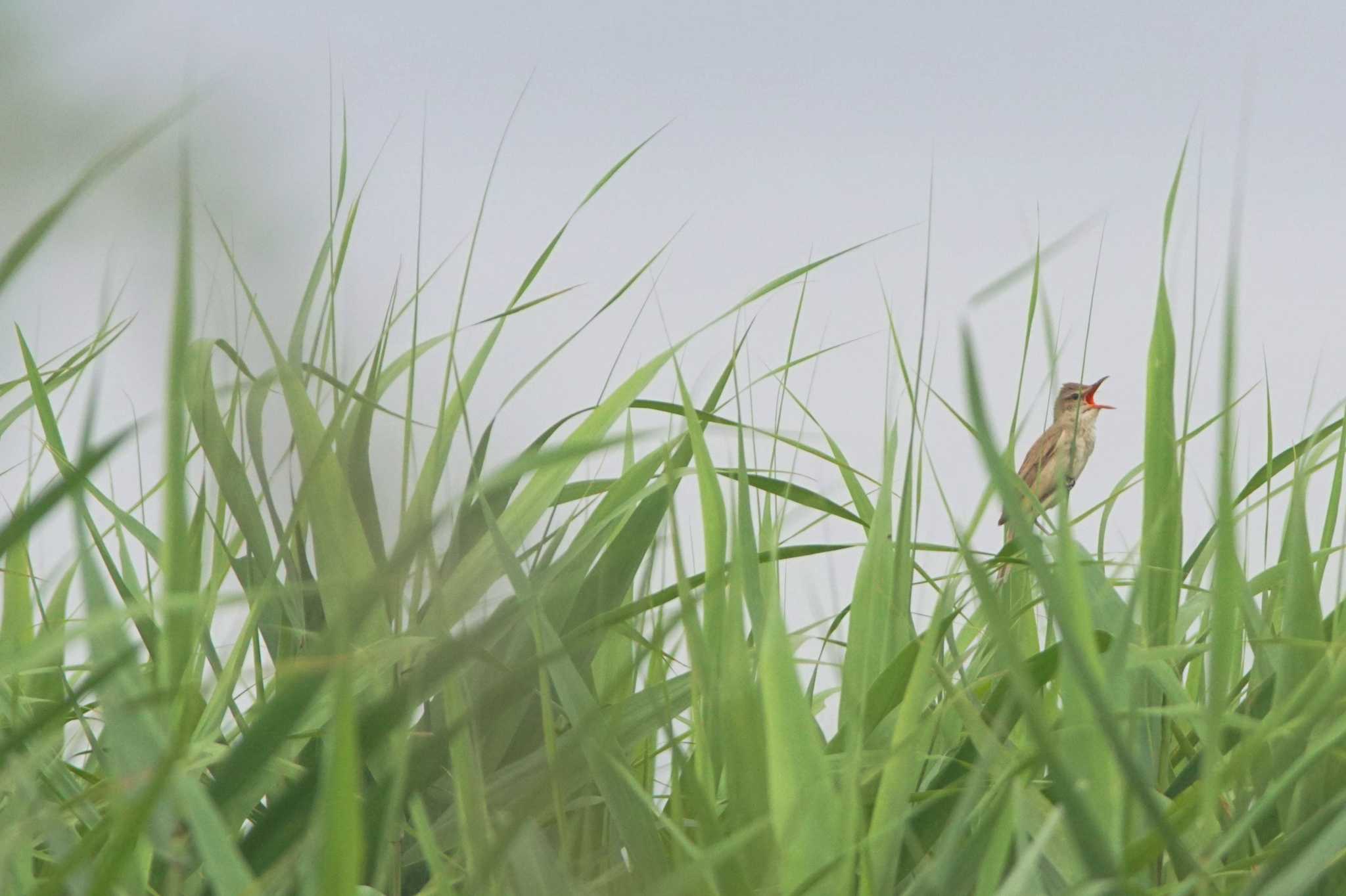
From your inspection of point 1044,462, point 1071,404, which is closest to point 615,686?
point 1044,462

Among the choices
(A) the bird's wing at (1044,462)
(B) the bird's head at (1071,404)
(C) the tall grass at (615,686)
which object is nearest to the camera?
(C) the tall grass at (615,686)

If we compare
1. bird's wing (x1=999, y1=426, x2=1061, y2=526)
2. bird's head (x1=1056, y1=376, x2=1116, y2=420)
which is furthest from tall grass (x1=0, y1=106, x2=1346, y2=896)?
bird's head (x1=1056, y1=376, x2=1116, y2=420)

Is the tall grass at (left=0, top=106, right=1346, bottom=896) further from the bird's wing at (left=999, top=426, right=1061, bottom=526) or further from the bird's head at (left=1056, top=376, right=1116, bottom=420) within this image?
the bird's head at (left=1056, top=376, right=1116, bottom=420)

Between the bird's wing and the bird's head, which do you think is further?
the bird's head

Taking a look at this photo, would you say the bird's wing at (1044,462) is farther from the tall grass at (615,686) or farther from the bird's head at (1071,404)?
the tall grass at (615,686)

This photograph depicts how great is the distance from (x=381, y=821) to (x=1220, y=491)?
38 centimetres

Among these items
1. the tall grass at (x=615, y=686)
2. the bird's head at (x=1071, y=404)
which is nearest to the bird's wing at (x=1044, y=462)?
the bird's head at (x=1071, y=404)

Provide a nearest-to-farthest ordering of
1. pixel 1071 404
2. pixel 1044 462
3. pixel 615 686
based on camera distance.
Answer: pixel 615 686 → pixel 1044 462 → pixel 1071 404

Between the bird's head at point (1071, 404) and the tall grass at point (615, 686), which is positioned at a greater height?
the bird's head at point (1071, 404)

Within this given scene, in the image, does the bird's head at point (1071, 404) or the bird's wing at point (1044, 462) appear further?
the bird's head at point (1071, 404)

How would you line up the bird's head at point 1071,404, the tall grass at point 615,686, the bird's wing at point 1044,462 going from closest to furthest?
the tall grass at point 615,686 < the bird's wing at point 1044,462 < the bird's head at point 1071,404

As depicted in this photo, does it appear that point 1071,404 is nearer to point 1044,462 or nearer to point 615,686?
point 1044,462

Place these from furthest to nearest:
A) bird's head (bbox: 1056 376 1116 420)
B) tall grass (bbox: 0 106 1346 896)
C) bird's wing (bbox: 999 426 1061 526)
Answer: bird's head (bbox: 1056 376 1116 420) < bird's wing (bbox: 999 426 1061 526) < tall grass (bbox: 0 106 1346 896)

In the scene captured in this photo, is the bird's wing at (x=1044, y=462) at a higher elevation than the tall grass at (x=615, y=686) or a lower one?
higher
